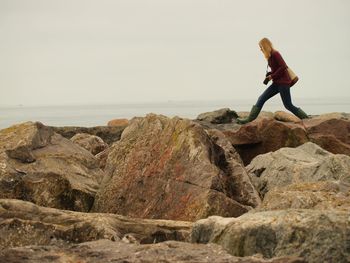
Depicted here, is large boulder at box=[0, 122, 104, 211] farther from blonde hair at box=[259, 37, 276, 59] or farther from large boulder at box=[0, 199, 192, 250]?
blonde hair at box=[259, 37, 276, 59]

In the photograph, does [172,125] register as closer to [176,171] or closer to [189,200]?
[176,171]

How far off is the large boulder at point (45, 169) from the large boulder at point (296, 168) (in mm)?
3488

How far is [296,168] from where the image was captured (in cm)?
1138

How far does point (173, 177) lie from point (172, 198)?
410 mm

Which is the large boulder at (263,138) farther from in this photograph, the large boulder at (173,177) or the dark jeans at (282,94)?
the large boulder at (173,177)

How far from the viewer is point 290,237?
5277mm

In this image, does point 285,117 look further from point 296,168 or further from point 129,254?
point 129,254

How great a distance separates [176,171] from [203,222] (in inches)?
139

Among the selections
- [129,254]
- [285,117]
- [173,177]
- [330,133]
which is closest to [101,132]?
[285,117]

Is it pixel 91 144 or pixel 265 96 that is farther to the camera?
pixel 91 144

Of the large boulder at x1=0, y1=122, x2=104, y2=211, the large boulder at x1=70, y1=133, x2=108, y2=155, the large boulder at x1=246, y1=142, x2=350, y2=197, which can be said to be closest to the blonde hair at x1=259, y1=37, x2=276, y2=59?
the large boulder at x1=246, y1=142, x2=350, y2=197

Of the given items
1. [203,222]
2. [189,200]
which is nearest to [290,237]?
[203,222]

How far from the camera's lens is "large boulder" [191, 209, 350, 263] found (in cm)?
508

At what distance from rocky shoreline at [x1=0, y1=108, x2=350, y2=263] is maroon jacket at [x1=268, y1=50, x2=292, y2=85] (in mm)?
1476
